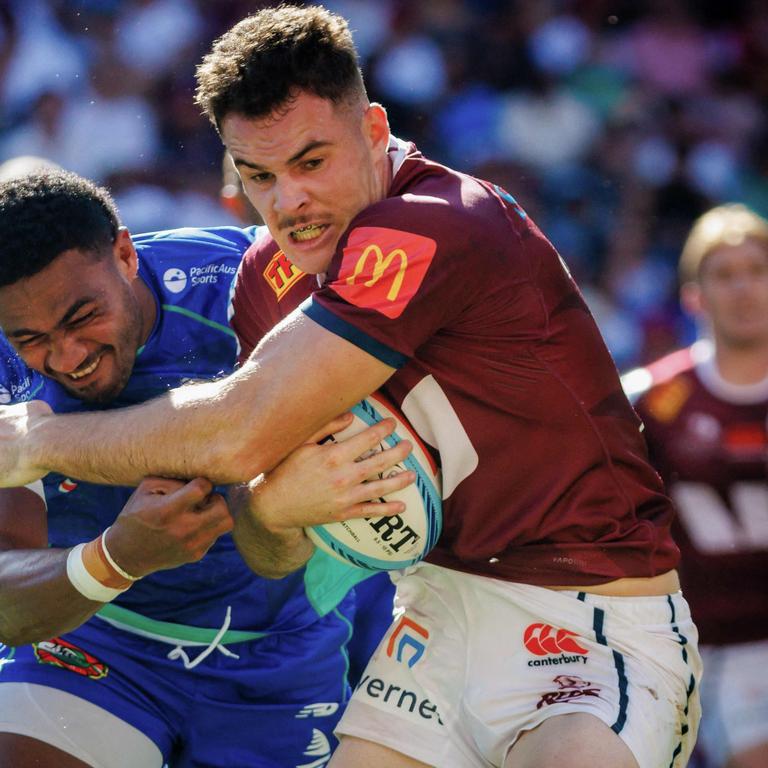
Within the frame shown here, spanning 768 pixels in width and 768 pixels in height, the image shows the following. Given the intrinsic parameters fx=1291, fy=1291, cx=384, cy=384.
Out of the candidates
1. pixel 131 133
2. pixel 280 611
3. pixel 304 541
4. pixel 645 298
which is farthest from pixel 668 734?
pixel 131 133

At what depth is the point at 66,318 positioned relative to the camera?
3955 mm

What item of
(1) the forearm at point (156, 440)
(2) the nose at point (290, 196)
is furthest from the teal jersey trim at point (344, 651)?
(2) the nose at point (290, 196)

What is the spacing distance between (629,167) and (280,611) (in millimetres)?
6351

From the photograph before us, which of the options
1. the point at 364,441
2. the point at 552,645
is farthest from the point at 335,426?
the point at 552,645

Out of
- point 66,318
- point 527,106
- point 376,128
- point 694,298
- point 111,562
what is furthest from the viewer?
point 527,106

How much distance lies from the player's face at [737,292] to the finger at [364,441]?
9.45ft

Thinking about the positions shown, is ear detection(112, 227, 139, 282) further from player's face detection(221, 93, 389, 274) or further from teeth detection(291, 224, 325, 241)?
teeth detection(291, 224, 325, 241)

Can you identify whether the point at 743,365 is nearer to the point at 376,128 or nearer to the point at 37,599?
the point at 376,128

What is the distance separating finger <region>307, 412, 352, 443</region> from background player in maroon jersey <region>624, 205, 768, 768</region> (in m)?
2.64

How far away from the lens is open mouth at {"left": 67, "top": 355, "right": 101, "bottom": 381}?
404cm

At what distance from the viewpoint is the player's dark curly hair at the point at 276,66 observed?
3.42 m

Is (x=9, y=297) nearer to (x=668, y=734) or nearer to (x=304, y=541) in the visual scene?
(x=304, y=541)

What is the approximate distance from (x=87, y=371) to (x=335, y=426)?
3.54ft

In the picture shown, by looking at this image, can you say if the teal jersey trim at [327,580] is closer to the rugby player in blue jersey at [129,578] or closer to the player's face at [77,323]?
the rugby player in blue jersey at [129,578]
